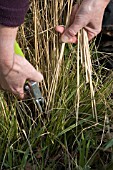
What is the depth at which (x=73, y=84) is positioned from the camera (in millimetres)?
2000

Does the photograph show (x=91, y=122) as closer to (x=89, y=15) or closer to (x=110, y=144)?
(x=110, y=144)

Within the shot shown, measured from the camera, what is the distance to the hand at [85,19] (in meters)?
1.67

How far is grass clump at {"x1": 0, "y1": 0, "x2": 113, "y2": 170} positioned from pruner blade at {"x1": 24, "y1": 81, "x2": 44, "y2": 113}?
1.4 inches

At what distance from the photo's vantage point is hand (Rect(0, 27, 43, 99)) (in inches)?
53.1

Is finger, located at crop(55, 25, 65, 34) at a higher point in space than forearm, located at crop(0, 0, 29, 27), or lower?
lower

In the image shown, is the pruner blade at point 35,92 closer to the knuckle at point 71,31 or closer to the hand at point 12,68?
the hand at point 12,68

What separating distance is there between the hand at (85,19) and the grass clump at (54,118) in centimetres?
10

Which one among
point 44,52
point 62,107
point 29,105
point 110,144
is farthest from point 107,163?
point 44,52

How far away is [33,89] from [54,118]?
8.8 inches

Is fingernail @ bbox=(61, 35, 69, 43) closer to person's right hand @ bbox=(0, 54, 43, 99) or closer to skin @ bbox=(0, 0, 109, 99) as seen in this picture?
skin @ bbox=(0, 0, 109, 99)

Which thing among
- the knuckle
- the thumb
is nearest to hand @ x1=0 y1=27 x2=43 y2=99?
the thumb

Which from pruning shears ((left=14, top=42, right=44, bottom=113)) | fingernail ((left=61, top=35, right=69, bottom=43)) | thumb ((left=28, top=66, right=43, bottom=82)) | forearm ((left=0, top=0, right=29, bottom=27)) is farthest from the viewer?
fingernail ((left=61, top=35, right=69, bottom=43))

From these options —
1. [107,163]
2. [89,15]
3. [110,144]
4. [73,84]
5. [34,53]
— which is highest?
[89,15]

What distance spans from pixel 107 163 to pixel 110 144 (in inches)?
7.4
